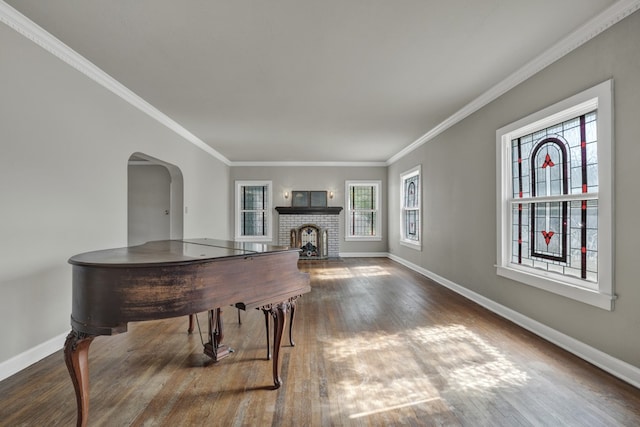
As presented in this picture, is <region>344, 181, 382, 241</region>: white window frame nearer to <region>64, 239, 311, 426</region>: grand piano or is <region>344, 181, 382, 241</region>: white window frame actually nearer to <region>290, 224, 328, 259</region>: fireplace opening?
<region>290, 224, 328, 259</region>: fireplace opening

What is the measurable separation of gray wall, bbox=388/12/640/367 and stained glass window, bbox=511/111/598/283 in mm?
273

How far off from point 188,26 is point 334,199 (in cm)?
637

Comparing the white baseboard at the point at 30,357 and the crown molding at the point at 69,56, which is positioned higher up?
the crown molding at the point at 69,56

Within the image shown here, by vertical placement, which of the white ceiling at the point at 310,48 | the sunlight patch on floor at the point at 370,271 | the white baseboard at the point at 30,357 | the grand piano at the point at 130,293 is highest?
the white ceiling at the point at 310,48

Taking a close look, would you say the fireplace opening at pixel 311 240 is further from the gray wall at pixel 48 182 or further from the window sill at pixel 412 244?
the gray wall at pixel 48 182

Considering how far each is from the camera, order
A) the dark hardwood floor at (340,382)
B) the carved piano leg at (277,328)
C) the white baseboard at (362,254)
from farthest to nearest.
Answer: the white baseboard at (362,254) → the carved piano leg at (277,328) → the dark hardwood floor at (340,382)

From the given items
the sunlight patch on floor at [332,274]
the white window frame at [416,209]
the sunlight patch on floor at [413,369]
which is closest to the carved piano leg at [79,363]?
the sunlight patch on floor at [413,369]

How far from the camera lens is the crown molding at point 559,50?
220 cm

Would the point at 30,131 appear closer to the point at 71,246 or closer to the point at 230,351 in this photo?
the point at 71,246

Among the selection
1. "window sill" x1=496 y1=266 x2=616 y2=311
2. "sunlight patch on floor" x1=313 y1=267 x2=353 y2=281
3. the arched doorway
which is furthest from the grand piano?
the arched doorway

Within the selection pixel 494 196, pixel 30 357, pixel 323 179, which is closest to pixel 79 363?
pixel 30 357

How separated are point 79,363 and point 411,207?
6349 millimetres

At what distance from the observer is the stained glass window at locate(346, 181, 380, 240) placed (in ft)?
28.2

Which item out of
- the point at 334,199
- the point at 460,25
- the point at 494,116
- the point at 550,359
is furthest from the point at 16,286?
the point at 334,199
